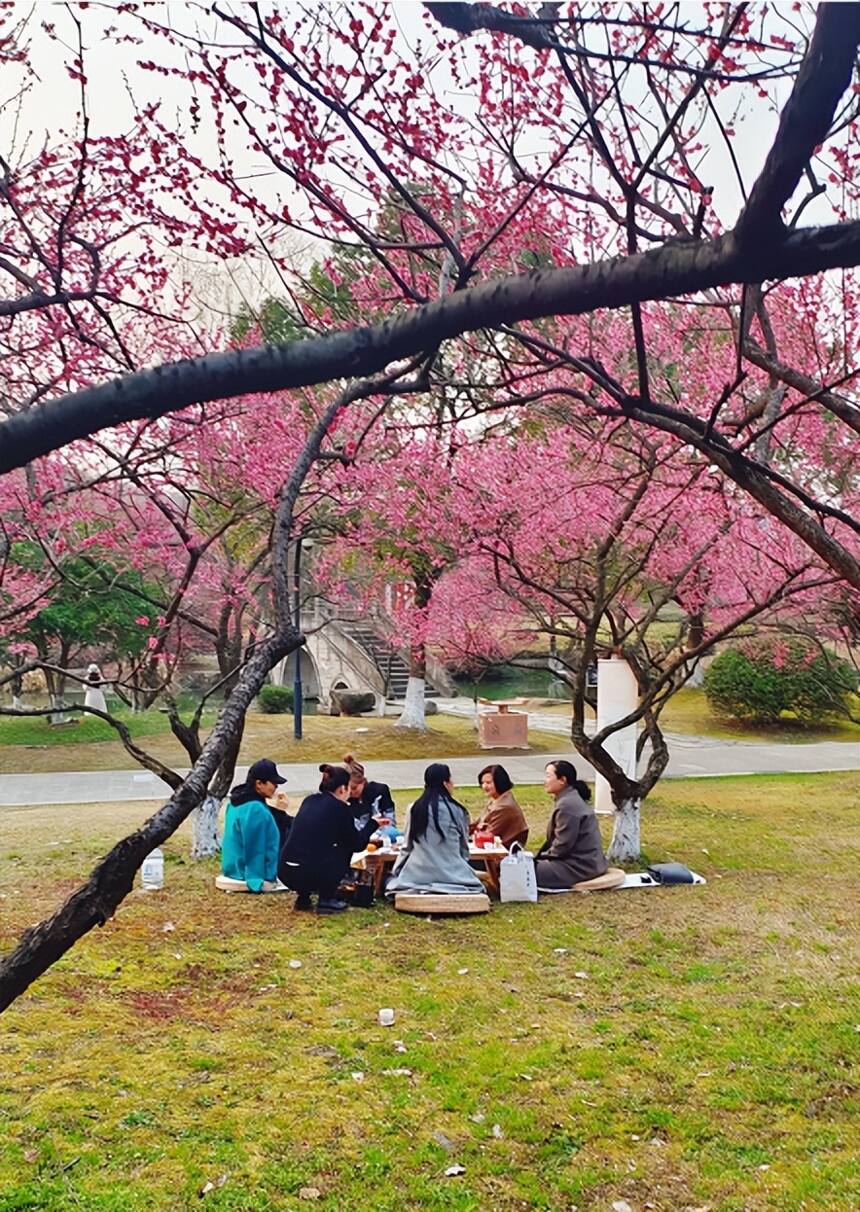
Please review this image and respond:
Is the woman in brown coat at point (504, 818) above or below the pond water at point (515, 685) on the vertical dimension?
below

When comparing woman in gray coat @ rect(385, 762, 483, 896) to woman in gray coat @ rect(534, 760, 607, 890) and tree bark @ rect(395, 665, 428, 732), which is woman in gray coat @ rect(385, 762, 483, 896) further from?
tree bark @ rect(395, 665, 428, 732)

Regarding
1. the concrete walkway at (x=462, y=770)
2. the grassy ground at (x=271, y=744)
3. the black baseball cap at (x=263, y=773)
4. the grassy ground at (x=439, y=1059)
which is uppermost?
the black baseball cap at (x=263, y=773)

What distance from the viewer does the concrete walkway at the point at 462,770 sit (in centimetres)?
1333

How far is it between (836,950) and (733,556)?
618 cm

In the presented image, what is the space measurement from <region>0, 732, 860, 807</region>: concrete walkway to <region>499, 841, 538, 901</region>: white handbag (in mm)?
6535

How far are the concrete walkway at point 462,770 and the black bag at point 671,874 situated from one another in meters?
6.24

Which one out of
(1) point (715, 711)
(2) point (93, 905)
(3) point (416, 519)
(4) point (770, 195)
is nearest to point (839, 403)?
(4) point (770, 195)

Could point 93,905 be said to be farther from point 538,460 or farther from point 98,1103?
point 538,460

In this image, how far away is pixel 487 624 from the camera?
15.5 meters

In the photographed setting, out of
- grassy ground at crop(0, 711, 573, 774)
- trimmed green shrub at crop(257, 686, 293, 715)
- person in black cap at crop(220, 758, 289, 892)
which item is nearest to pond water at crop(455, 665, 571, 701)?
trimmed green shrub at crop(257, 686, 293, 715)

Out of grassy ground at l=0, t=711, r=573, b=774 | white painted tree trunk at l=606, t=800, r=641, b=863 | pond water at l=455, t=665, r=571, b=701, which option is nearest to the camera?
white painted tree trunk at l=606, t=800, r=641, b=863

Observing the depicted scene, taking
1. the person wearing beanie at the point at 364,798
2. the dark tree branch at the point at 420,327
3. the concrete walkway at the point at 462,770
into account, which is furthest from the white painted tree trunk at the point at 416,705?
the dark tree branch at the point at 420,327

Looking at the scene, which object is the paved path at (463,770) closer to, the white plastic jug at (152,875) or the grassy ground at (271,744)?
the grassy ground at (271,744)

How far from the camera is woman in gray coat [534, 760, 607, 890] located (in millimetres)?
7145
